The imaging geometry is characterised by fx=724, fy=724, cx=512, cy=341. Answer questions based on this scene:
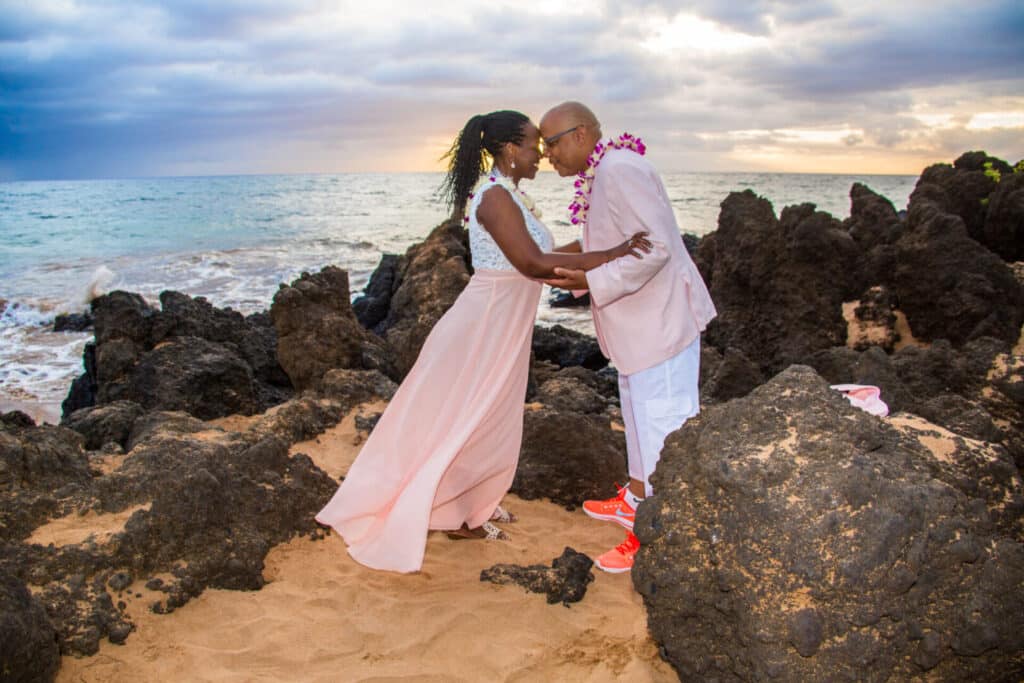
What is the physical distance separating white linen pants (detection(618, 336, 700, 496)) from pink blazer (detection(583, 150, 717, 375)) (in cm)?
7

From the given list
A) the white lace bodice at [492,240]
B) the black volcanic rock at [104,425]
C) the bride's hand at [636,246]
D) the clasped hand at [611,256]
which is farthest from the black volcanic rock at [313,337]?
the bride's hand at [636,246]

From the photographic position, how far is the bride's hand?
11.7 feet

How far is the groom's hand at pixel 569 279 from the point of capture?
3738 millimetres

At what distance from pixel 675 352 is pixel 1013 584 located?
178 centimetres

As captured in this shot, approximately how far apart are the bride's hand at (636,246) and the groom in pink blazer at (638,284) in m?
0.03

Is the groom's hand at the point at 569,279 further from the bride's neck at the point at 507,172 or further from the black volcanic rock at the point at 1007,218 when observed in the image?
the black volcanic rock at the point at 1007,218

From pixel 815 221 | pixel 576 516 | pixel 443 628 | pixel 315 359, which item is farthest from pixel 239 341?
pixel 815 221

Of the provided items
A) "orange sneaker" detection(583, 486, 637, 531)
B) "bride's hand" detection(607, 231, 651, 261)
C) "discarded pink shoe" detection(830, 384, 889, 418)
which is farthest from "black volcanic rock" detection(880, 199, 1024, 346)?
"bride's hand" detection(607, 231, 651, 261)

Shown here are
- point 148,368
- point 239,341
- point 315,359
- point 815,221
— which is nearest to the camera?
point 148,368

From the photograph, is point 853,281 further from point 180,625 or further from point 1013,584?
point 180,625

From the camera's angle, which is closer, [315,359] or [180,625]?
[180,625]

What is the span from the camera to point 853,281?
10.1 meters

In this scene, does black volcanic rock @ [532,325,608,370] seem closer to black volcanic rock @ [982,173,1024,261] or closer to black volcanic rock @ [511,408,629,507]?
black volcanic rock @ [511,408,629,507]

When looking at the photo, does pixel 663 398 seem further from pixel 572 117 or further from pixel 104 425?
pixel 104 425
